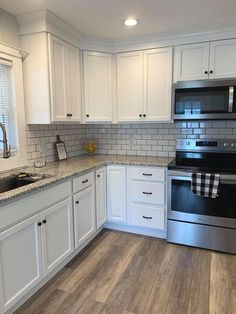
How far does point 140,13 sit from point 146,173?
5.32 feet

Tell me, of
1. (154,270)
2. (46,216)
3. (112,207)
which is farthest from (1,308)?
(112,207)

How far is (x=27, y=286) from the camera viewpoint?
69.9 inches

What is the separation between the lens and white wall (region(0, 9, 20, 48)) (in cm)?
214

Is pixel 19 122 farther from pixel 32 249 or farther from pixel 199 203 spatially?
pixel 199 203

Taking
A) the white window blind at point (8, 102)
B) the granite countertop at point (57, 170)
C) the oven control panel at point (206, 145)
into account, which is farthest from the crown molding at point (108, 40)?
the granite countertop at point (57, 170)

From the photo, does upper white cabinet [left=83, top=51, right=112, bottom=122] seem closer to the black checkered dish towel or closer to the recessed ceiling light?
the recessed ceiling light

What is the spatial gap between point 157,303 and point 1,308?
1.11 m

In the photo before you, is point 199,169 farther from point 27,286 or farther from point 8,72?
point 8,72

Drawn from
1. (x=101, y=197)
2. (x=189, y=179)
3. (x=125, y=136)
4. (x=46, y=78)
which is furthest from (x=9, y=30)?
(x=189, y=179)

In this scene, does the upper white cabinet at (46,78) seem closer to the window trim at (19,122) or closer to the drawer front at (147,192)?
the window trim at (19,122)

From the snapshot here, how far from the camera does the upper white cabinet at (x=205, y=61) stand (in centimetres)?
254

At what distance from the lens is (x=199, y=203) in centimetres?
250

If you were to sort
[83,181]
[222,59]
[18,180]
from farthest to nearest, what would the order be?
[222,59] → [83,181] → [18,180]

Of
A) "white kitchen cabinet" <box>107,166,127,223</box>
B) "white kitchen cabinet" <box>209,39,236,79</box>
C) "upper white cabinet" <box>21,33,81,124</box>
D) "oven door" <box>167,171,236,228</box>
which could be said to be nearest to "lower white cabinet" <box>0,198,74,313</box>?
"white kitchen cabinet" <box>107,166,127,223</box>
